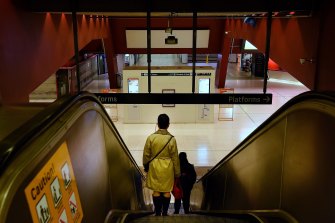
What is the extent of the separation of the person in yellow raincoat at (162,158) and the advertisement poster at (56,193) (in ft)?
9.08

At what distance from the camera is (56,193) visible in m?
1.94

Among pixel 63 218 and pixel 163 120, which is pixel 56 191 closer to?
pixel 63 218

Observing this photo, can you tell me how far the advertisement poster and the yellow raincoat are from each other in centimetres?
277

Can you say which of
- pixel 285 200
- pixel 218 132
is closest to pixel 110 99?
pixel 285 200

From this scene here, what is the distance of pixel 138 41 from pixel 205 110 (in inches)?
201

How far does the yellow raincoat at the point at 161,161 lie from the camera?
518 cm

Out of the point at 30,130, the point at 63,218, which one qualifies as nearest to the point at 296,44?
the point at 63,218

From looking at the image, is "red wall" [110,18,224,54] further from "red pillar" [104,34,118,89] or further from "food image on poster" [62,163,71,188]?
"food image on poster" [62,163,71,188]

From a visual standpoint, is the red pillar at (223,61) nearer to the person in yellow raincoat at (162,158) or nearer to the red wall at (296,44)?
the red wall at (296,44)

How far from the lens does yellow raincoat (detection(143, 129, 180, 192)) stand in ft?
17.0

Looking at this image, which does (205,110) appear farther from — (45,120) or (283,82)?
(45,120)

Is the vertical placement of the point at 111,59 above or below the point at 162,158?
below

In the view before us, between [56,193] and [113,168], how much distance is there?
2.08 meters

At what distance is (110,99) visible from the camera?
19.7 ft
